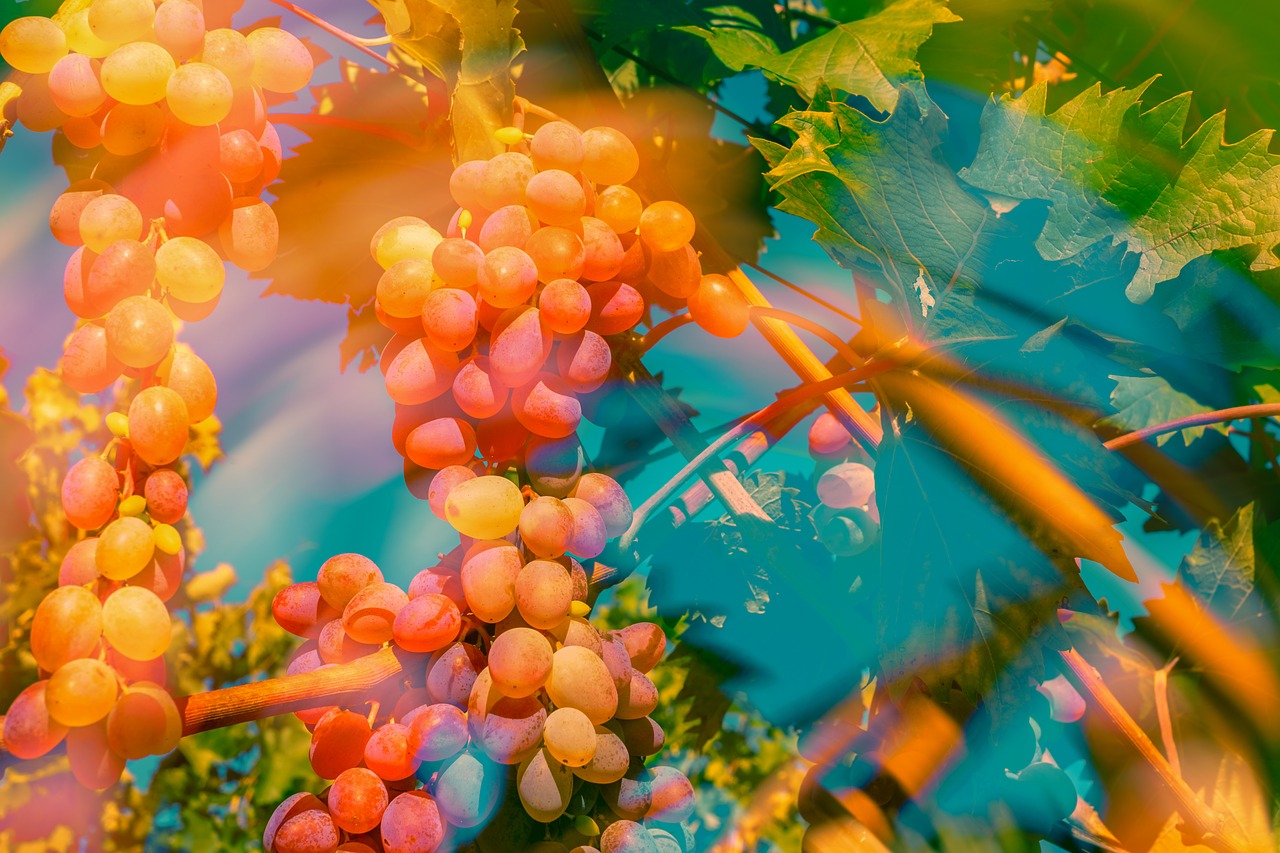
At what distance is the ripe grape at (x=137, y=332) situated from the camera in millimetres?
362

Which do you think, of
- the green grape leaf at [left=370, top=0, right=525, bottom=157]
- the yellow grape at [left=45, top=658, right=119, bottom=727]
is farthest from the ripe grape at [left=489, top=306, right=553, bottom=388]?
the yellow grape at [left=45, top=658, right=119, bottom=727]

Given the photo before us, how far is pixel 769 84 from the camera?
1.90ft

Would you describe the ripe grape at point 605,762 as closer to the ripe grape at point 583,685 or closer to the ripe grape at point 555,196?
the ripe grape at point 583,685

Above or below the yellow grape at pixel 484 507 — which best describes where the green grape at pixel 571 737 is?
below

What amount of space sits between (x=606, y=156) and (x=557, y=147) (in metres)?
0.03

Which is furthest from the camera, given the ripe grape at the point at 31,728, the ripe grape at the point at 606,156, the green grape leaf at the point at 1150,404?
the green grape leaf at the point at 1150,404

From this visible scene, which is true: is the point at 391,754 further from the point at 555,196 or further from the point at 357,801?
the point at 555,196

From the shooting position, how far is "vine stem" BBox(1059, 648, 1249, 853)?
1.45 ft

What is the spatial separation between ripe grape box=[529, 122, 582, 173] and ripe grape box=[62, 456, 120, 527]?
249 mm

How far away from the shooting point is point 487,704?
36cm

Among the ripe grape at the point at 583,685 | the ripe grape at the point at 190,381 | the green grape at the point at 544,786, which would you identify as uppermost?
the ripe grape at the point at 190,381

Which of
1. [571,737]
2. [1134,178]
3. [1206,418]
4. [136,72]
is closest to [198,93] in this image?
[136,72]

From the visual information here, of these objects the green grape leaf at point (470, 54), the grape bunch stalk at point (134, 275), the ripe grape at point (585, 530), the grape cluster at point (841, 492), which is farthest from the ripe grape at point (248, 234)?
the grape cluster at point (841, 492)

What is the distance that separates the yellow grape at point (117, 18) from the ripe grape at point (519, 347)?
0.22m
